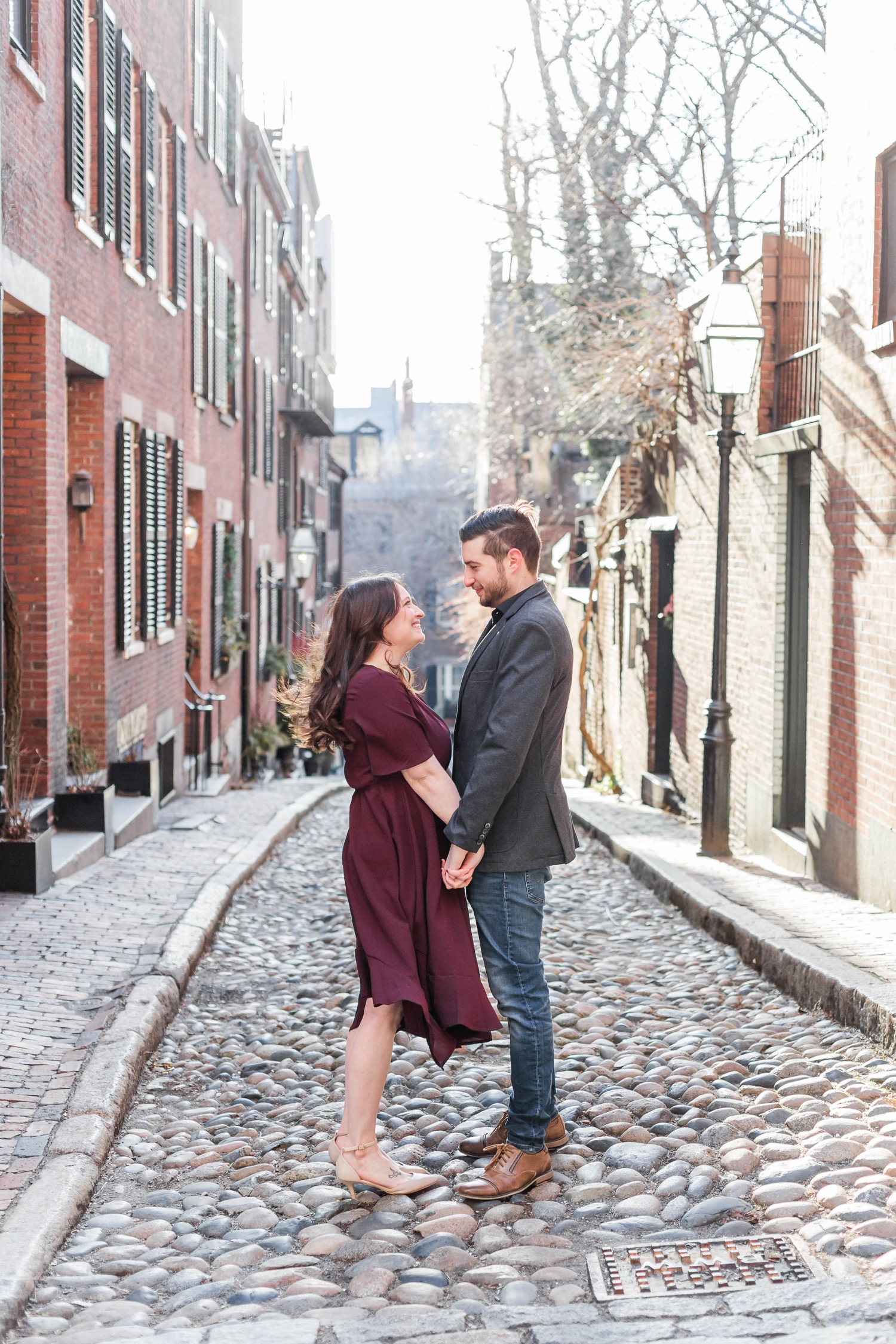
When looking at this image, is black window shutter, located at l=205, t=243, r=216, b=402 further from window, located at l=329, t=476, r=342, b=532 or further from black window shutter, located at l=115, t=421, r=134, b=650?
window, located at l=329, t=476, r=342, b=532

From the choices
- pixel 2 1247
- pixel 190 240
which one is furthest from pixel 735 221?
pixel 2 1247

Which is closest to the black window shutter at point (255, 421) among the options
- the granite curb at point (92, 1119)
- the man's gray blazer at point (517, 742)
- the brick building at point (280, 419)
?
the brick building at point (280, 419)

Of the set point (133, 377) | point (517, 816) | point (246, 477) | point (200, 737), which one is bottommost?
point (200, 737)

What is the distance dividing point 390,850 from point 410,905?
0.53 feet

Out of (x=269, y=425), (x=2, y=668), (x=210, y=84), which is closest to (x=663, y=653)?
(x=2, y=668)

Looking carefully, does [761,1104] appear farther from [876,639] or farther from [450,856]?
[876,639]

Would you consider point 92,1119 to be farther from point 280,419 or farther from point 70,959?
point 280,419

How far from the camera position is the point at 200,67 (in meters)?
15.8

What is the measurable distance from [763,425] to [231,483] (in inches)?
425

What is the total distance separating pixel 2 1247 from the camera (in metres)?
3.46

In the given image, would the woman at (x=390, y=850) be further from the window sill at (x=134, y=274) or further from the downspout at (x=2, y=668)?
the window sill at (x=134, y=274)

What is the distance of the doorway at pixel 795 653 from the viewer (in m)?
9.15

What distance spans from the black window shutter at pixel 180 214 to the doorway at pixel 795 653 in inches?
291

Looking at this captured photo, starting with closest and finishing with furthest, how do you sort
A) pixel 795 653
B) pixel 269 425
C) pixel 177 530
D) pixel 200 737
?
pixel 795 653
pixel 177 530
pixel 200 737
pixel 269 425
